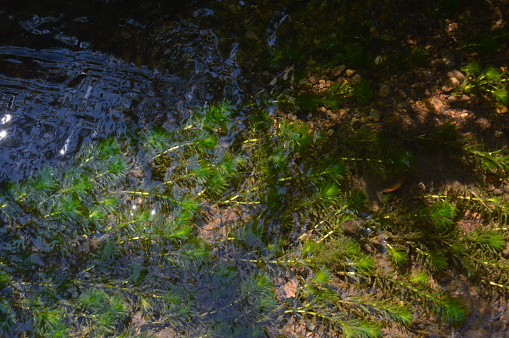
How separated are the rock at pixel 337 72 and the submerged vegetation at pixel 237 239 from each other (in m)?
0.54

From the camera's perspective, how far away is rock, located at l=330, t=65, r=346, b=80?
12.3 feet

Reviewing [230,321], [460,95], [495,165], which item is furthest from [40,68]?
[495,165]

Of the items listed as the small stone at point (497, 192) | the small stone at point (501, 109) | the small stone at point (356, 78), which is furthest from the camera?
the small stone at point (356, 78)

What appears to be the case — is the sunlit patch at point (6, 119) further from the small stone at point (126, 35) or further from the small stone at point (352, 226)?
the small stone at point (352, 226)

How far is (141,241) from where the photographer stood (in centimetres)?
342

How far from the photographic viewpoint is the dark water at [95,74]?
3.73m

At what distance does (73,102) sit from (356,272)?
9.43ft

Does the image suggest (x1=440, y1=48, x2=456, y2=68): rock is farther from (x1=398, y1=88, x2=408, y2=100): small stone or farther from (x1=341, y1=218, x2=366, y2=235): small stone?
(x1=341, y1=218, x2=366, y2=235): small stone

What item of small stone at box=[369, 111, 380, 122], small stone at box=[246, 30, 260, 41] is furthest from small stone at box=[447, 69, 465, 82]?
small stone at box=[246, 30, 260, 41]

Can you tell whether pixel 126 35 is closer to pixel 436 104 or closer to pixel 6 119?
Answer: pixel 6 119

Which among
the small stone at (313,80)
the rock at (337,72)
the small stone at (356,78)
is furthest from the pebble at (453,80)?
the small stone at (313,80)

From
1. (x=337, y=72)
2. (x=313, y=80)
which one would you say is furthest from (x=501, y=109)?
(x=313, y=80)

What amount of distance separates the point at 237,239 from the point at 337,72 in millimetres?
1710

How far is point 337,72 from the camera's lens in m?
3.74
